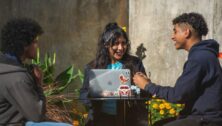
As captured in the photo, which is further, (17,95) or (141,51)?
(141,51)

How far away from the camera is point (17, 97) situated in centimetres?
405

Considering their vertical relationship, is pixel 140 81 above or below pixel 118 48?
below

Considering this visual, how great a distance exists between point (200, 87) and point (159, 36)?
317 centimetres

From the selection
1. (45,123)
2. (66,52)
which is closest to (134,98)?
(45,123)

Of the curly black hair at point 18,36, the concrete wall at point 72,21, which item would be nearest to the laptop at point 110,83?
the curly black hair at point 18,36

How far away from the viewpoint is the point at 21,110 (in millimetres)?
4098

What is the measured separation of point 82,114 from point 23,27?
327cm

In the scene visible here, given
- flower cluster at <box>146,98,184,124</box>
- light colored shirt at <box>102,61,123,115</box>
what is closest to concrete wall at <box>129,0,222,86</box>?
flower cluster at <box>146,98,184,124</box>

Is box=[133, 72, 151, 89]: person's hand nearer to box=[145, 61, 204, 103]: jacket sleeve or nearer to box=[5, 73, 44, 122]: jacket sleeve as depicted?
box=[145, 61, 204, 103]: jacket sleeve

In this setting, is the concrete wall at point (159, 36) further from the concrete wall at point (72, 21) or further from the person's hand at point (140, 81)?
the person's hand at point (140, 81)

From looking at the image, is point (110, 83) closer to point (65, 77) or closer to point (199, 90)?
point (199, 90)

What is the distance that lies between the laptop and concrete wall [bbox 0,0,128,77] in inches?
114

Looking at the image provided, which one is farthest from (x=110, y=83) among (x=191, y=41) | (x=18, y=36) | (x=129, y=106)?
(x=18, y=36)

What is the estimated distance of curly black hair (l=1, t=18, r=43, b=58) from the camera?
4363mm
